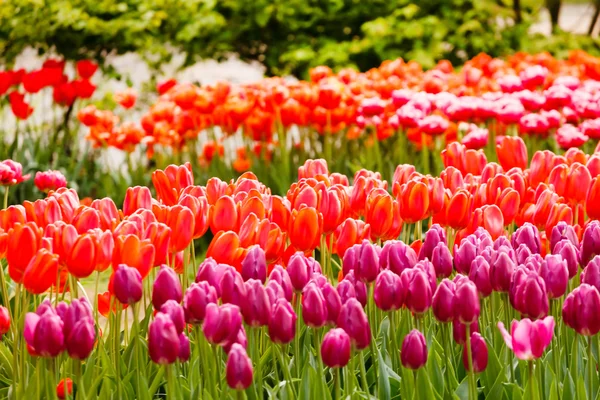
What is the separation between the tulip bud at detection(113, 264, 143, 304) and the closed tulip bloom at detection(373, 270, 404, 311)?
56 cm

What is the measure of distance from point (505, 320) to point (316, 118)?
3.82 meters

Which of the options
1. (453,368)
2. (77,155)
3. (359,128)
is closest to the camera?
(453,368)

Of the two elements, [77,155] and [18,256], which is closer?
[18,256]

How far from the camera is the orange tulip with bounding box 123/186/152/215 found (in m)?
2.88

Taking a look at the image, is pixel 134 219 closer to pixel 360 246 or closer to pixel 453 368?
pixel 360 246

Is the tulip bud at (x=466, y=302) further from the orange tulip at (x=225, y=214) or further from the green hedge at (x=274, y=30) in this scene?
the green hedge at (x=274, y=30)

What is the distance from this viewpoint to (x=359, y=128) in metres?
6.72

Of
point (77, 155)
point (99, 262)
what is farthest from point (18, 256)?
point (77, 155)

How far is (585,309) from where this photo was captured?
2.08 meters

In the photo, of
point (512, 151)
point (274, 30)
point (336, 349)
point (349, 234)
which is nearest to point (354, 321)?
point (336, 349)

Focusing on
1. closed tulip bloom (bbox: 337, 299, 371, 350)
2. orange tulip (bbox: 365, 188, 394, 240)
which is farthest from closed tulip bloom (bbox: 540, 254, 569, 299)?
orange tulip (bbox: 365, 188, 394, 240)

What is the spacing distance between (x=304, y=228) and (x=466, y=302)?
612 mm

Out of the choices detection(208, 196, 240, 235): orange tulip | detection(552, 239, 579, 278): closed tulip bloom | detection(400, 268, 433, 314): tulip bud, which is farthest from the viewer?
detection(208, 196, 240, 235): orange tulip

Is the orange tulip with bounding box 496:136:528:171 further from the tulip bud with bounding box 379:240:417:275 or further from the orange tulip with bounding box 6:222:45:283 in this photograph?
the orange tulip with bounding box 6:222:45:283
